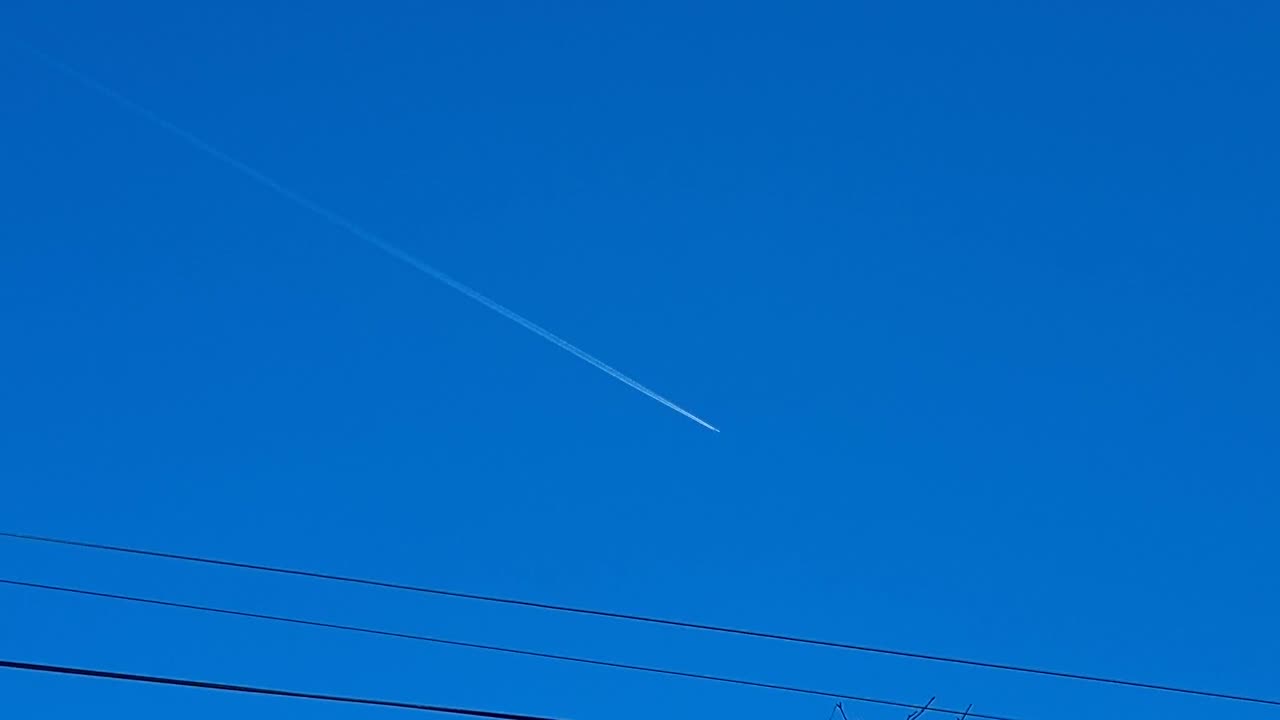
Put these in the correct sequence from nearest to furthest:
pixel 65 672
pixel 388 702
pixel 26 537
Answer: pixel 65 672
pixel 388 702
pixel 26 537

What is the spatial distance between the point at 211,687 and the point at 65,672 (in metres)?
1.28

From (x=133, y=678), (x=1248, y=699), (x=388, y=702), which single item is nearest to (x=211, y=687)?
(x=133, y=678)

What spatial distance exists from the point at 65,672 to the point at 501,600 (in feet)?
15.3

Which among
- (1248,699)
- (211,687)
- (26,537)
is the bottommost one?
(211,687)

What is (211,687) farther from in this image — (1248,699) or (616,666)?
(1248,699)

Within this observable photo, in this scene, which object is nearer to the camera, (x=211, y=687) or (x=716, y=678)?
(x=211, y=687)

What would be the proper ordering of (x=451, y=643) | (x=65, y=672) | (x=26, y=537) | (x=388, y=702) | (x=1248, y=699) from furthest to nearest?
(x=1248, y=699) → (x=451, y=643) → (x=26, y=537) → (x=388, y=702) → (x=65, y=672)

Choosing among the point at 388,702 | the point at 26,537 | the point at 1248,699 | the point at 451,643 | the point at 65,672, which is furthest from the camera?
the point at 1248,699

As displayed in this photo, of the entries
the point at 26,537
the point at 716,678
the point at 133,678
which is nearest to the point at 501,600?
the point at 716,678

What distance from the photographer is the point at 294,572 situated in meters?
12.3

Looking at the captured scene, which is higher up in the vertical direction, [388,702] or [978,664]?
[978,664]

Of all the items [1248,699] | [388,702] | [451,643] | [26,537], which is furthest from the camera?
[1248,699]

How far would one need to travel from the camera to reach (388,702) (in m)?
10.6

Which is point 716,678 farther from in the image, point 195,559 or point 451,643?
point 195,559
